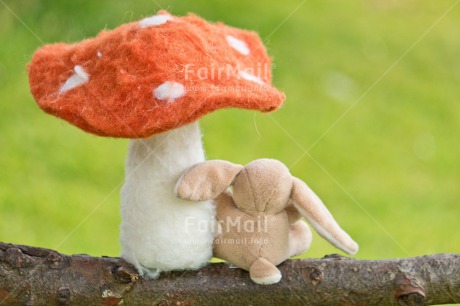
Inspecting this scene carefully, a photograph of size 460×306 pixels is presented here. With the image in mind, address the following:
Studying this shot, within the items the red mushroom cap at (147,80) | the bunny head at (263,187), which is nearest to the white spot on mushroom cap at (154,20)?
the red mushroom cap at (147,80)

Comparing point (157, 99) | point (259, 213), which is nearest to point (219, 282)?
point (259, 213)

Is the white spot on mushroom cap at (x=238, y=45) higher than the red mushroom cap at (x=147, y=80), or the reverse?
the white spot on mushroom cap at (x=238, y=45)

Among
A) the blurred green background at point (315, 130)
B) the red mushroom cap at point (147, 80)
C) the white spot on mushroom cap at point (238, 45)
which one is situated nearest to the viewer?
the red mushroom cap at point (147, 80)

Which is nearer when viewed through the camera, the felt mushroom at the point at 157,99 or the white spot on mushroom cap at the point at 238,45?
the felt mushroom at the point at 157,99

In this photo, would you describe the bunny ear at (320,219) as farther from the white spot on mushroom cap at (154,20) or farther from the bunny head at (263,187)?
the white spot on mushroom cap at (154,20)

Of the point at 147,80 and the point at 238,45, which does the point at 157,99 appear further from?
the point at 238,45

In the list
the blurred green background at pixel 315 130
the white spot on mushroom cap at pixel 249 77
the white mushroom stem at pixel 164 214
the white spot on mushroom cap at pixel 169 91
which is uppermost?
the blurred green background at pixel 315 130

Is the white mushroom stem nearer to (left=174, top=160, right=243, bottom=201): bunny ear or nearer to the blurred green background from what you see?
(left=174, top=160, right=243, bottom=201): bunny ear
